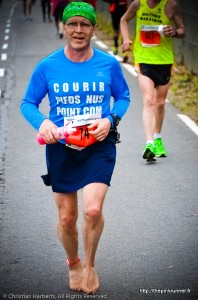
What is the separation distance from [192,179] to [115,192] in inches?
35.0

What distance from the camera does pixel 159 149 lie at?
33.4 feet

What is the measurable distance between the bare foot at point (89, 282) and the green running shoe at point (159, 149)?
4.70m

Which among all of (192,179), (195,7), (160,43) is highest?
(160,43)

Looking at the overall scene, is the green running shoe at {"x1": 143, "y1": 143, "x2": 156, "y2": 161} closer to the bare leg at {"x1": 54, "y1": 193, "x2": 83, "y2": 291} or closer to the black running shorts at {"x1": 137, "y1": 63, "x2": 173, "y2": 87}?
the black running shorts at {"x1": 137, "y1": 63, "x2": 173, "y2": 87}

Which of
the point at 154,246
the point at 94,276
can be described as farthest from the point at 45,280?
the point at 154,246

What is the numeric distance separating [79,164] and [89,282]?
28.0 inches

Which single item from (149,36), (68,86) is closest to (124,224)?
(68,86)

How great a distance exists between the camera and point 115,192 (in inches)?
336

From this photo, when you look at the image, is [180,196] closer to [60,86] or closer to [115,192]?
[115,192]

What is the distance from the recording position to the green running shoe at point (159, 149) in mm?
10164

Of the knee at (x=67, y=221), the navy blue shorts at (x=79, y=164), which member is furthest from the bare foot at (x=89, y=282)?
the navy blue shorts at (x=79, y=164)

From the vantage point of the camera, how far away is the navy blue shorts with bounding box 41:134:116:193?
18.0ft

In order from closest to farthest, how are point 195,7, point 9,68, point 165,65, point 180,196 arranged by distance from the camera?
point 180,196
point 165,65
point 195,7
point 9,68

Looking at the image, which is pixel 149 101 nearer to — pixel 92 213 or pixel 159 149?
pixel 159 149
